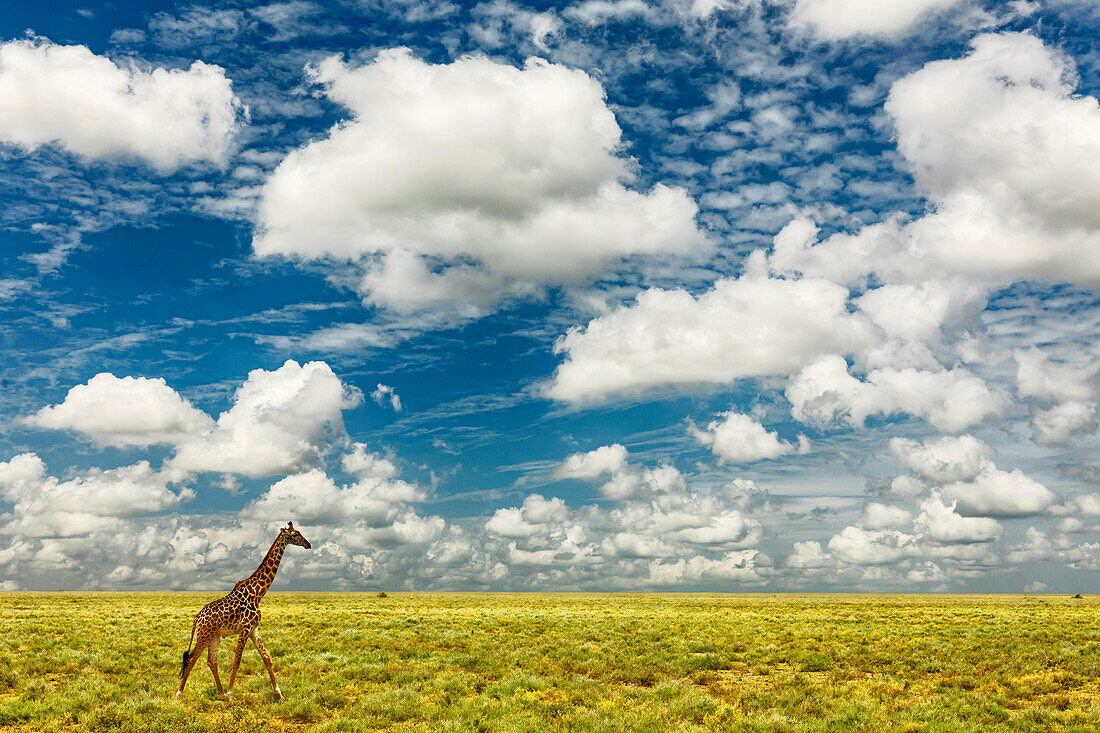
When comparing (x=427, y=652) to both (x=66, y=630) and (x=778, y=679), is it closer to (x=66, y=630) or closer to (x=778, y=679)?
(x=778, y=679)

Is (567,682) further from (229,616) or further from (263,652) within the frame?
(229,616)

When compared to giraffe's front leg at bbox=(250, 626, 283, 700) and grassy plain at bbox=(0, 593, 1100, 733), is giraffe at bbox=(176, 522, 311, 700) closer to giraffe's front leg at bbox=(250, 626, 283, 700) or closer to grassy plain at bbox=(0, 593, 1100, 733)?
giraffe's front leg at bbox=(250, 626, 283, 700)

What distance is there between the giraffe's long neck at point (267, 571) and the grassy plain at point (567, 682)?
2.74 meters

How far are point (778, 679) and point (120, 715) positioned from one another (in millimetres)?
18047

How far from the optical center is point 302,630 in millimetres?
38281

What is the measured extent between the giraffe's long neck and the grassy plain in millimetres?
2745

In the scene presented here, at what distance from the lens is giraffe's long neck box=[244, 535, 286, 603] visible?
18.0 m

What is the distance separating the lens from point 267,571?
61.2 feet

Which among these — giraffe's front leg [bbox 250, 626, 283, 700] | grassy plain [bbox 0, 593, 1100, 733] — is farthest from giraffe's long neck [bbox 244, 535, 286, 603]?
grassy plain [bbox 0, 593, 1100, 733]

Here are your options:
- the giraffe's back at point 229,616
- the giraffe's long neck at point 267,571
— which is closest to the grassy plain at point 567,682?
the giraffe's back at point 229,616

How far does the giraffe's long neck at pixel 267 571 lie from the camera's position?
59.2 feet

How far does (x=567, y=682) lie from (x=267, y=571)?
920cm

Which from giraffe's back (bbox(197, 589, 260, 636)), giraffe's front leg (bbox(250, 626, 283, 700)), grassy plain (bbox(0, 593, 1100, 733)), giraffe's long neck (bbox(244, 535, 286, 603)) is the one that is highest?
giraffe's long neck (bbox(244, 535, 286, 603))

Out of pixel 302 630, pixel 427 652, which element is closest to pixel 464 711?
pixel 427 652
